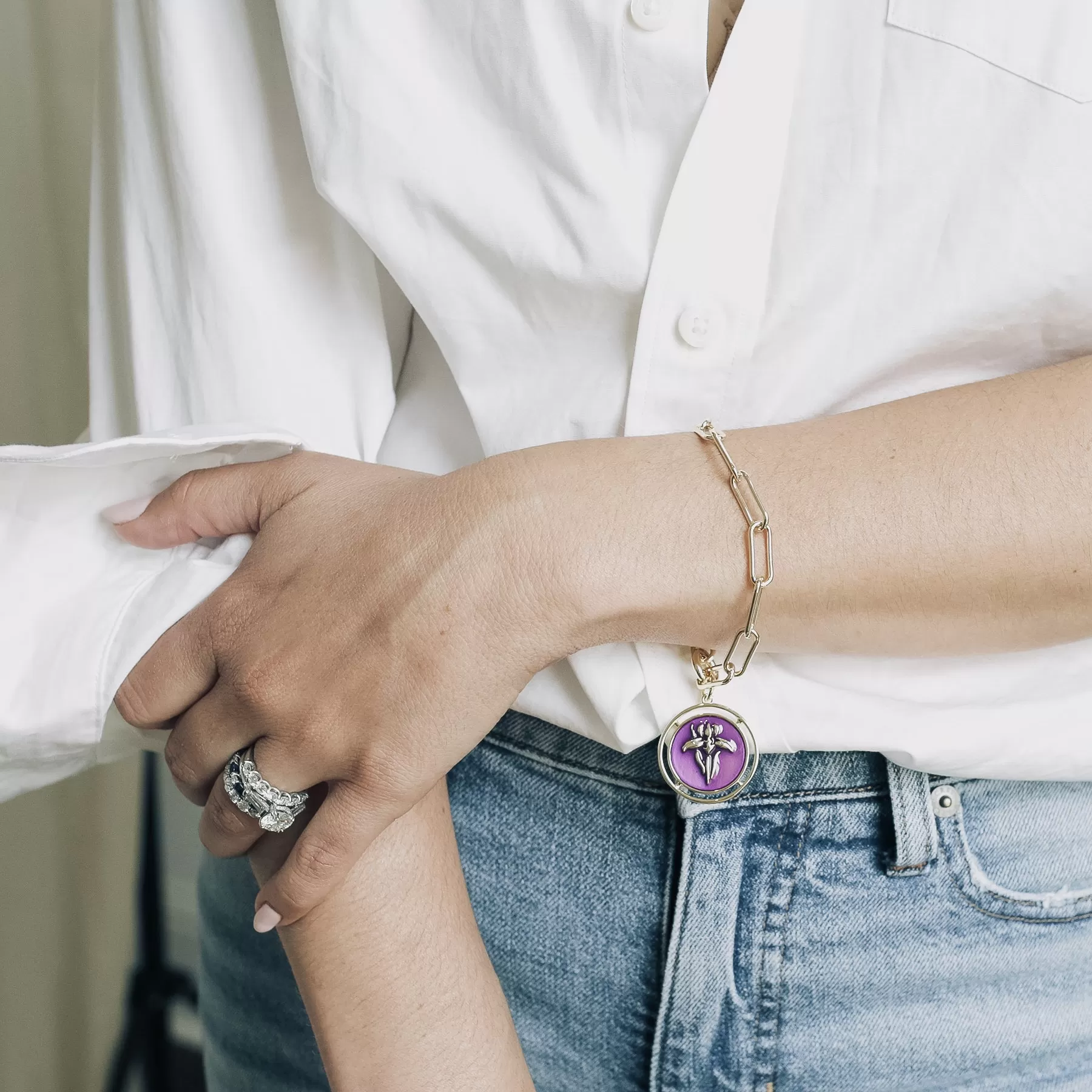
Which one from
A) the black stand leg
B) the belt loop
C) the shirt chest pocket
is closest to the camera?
the shirt chest pocket

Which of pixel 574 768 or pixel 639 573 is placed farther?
pixel 574 768

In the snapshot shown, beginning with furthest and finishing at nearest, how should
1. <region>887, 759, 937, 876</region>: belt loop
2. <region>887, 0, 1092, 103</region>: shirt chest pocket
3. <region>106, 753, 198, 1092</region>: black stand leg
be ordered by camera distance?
<region>106, 753, 198, 1092</region>: black stand leg → <region>887, 759, 937, 876</region>: belt loop → <region>887, 0, 1092, 103</region>: shirt chest pocket

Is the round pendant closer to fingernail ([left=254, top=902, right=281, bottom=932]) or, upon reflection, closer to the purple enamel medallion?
the purple enamel medallion

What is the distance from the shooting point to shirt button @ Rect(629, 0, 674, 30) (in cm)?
59

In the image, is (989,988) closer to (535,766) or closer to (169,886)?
(535,766)

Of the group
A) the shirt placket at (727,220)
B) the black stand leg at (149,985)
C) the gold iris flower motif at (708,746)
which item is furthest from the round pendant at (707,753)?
the black stand leg at (149,985)

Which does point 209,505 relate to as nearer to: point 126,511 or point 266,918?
point 126,511

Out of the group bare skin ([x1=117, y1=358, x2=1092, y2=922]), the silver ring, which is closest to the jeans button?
bare skin ([x1=117, y1=358, x2=1092, y2=922])

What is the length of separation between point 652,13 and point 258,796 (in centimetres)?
56

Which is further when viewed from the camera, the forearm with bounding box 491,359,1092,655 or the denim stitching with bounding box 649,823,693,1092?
the denim stitching with bounding box 649,823,693,1092

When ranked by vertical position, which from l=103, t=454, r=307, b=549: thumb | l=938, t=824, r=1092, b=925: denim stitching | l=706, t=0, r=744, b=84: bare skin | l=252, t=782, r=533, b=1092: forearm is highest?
l=706, t=0, r=744, b=84: bare skin

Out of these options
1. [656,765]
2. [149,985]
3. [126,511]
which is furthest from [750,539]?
[149,985]

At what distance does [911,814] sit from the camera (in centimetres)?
67

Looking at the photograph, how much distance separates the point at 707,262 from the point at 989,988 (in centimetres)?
57
